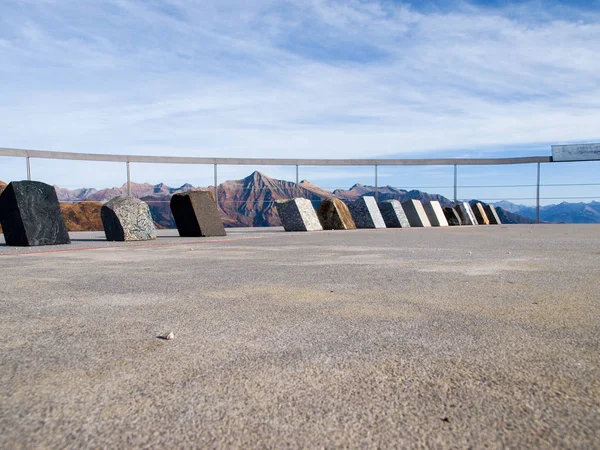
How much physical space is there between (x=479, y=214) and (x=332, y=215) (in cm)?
1040

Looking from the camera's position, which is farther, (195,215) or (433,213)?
(433,213)

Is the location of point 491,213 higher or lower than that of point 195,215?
lower

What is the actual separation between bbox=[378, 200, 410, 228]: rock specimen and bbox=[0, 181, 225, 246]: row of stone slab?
285 inches

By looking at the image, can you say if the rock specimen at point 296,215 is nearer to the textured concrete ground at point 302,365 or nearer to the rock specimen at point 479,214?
the textured concrete ground at point 302,365

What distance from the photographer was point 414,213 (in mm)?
17031

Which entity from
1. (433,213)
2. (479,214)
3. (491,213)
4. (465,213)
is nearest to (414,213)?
(433,213)

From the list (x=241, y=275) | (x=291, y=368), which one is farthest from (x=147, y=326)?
(x=241, y=275)

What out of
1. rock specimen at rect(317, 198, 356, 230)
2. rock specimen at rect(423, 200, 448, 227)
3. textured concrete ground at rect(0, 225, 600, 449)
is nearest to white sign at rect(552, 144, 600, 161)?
rock specimen at rect(423, 200, 448, 227)

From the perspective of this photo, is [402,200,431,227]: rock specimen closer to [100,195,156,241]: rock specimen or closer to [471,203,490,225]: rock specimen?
[471,203,490,225]: rock specimen

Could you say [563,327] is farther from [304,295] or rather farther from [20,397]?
[20,397]

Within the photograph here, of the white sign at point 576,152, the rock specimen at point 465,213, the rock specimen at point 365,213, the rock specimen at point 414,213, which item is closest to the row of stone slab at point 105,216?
the rock specimen at point 365,213

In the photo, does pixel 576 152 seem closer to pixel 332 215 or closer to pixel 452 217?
pixel 452 217

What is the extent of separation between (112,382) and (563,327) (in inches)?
70.7

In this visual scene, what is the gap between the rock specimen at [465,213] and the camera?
1955cm
